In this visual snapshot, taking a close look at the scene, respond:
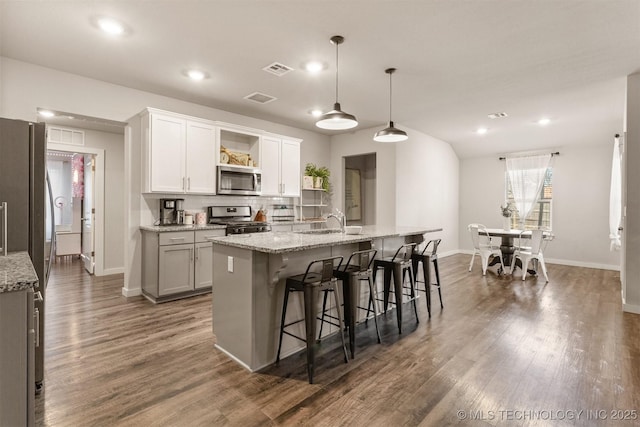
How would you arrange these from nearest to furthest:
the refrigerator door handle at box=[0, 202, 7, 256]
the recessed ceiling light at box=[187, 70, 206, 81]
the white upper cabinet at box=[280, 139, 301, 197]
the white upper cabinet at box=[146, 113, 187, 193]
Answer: the refrigerator door handle at box=[0, 202, 7, 256]
the recessed ceiling light at box=[187, 70, 206, 81]
the white upper cabinet at box=[146, 113, 187, 193]
the white upper cabinet at box=[280, 139, 301, 197]

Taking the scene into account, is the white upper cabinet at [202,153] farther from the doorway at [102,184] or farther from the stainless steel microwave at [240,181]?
the doorway at [102,184]

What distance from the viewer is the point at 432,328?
329cm

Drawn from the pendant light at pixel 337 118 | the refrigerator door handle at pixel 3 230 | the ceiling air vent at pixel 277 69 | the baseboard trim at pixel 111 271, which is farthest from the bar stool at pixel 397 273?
the baseboard trim at pixel 111 271

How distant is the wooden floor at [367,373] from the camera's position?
76.1 inches

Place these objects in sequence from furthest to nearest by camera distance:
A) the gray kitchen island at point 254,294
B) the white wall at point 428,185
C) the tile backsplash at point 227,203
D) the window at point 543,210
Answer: the window at point 543,210 → the white wall at point 428,185 → the tile backsplash at point 227,203 → the gray kitchen island at point 254,294

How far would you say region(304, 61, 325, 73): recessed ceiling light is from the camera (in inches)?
137

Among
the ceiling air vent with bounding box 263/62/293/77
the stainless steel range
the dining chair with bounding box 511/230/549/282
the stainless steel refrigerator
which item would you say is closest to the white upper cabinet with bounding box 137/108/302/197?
the stainless steel range

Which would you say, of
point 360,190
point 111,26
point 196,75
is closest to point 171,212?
point 196,75

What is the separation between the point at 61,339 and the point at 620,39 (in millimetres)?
5752

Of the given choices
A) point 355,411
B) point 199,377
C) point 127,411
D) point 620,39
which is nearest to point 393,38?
point 620,39

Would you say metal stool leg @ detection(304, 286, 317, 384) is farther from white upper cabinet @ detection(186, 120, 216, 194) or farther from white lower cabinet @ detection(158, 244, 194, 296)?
white upper cabinet @ detection(186, 120, 216, 194)

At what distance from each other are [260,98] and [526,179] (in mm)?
6160

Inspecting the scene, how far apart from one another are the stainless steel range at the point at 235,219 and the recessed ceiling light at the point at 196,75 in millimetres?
1876

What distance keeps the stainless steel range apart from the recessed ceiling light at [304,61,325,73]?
2.27 metres
